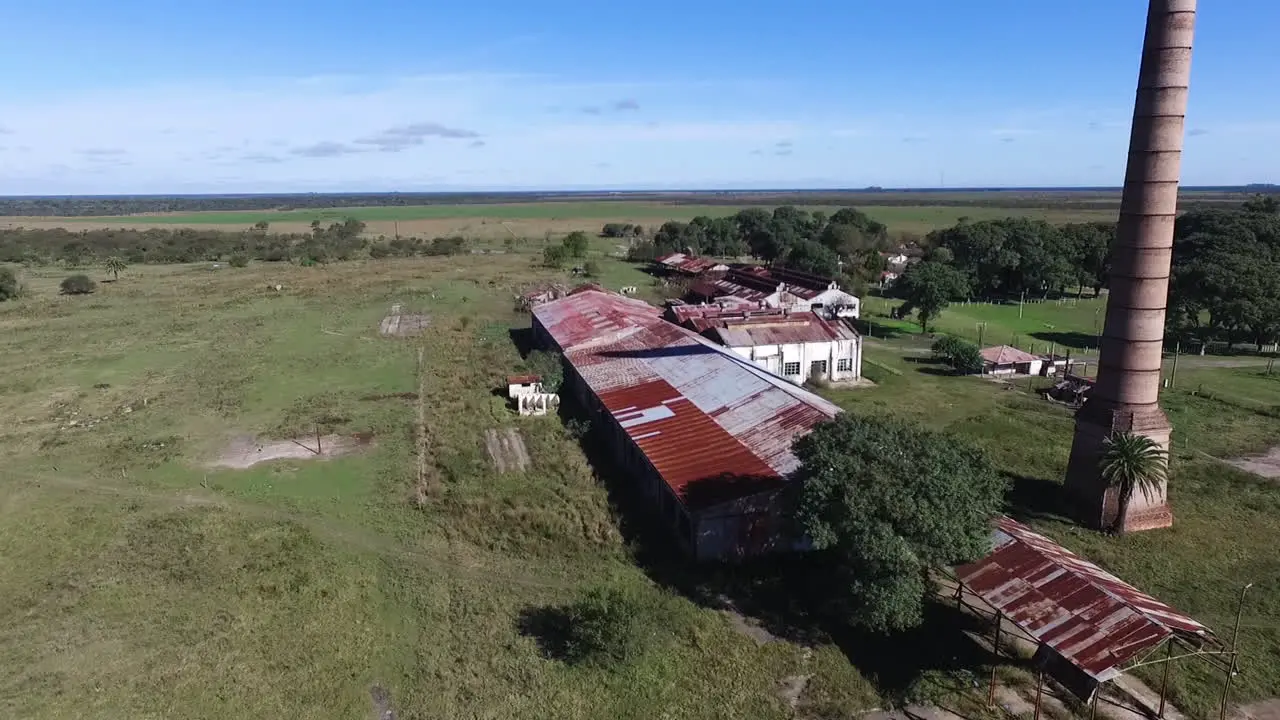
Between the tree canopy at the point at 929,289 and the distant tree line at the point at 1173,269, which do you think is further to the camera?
the tree canopy at the point at 929,289

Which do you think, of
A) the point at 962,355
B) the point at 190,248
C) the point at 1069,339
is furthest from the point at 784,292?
the point at 190,248

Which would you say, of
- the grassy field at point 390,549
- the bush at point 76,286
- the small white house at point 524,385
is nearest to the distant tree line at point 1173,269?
the grassy field at point 390,549

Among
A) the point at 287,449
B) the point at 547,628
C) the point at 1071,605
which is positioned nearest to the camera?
the point at 1071,605

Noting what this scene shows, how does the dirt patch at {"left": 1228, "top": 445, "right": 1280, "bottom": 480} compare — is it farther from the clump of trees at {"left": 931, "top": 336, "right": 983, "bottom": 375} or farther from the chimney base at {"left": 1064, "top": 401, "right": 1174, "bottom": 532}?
the clump of trees at {"left": 931, "top": 336, "right": 983, "bottom": 375}

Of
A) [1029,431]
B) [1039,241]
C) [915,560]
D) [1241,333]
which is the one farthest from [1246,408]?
[1039,241]

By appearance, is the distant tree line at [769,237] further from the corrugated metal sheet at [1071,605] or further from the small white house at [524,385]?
the corrugated metal sheet at [1071,605]

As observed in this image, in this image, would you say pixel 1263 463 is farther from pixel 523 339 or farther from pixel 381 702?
pixel 523 339
